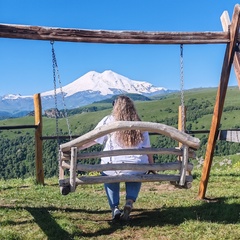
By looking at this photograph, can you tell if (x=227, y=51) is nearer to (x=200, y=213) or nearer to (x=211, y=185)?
(x=200, y=213)

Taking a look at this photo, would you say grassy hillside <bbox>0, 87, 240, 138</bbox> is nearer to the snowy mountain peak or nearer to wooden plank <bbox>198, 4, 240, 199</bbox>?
the snowy mountain peak

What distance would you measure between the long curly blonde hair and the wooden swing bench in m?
0.35

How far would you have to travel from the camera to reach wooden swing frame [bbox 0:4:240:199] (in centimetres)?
562

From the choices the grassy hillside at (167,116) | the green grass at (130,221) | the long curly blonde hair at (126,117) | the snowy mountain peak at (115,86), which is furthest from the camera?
the grassy hillside at (167,116)

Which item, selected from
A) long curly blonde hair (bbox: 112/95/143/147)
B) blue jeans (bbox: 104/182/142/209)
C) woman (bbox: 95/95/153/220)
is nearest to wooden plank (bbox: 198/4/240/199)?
woman (bbox: 95/95/153/220)

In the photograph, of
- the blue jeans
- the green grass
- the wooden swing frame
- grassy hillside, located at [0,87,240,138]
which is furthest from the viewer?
grassy hillside, located at [0,87,240,138]

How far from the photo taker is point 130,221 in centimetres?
562

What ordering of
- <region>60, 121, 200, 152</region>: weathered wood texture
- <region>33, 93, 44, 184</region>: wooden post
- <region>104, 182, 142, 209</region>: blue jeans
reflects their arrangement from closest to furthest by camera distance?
<region>60, 121, 200, 152</region>: weathered wood texture → <region>104, 182, 142, 209</region>: blue jeans → <region>33, 93, 44, 184</region>: wooden post

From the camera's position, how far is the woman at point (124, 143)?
5.36m

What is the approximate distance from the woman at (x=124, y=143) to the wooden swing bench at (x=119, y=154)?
29 centimetres

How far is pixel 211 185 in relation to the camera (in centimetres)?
883

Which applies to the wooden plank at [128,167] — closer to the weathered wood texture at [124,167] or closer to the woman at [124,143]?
the weathered wood texture at [124,167]

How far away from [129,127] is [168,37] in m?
2.01

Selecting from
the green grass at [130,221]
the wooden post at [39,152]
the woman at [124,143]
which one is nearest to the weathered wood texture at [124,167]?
the woman at [124,143]
